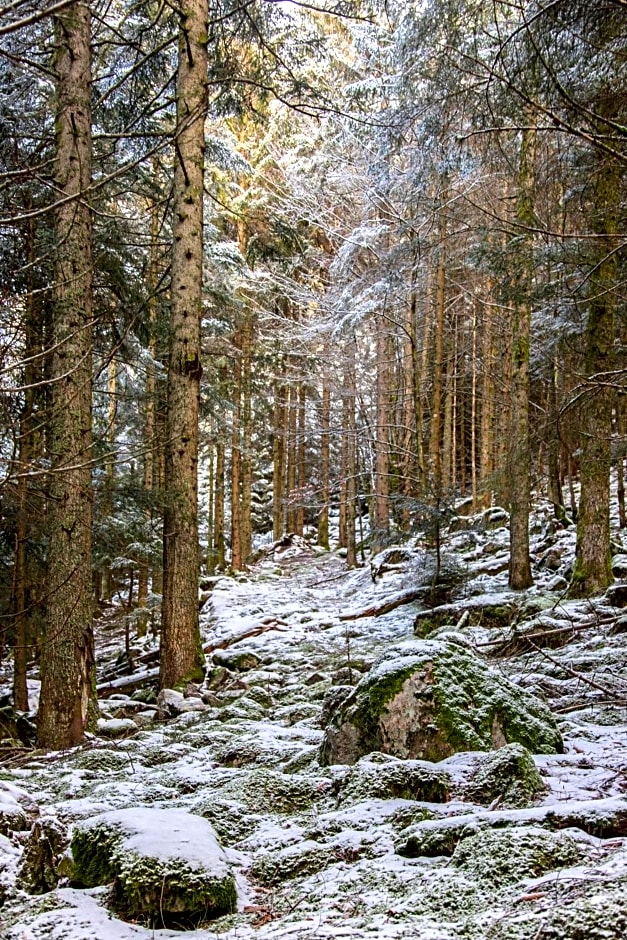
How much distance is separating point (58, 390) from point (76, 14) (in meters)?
3.13

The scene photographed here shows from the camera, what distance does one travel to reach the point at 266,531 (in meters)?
33.7

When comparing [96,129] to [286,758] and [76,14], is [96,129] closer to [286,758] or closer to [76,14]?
[76,14]

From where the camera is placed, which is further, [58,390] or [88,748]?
[58,390]

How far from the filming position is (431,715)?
3643 millimetres

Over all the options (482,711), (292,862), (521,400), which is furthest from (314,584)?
(292,862)

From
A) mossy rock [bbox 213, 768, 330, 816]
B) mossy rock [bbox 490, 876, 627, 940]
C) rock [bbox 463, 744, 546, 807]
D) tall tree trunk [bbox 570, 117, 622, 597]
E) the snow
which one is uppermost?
tall tree trunk [bbox 570, 117, 622, 597]

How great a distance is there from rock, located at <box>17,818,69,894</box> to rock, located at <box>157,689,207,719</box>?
11.0ft

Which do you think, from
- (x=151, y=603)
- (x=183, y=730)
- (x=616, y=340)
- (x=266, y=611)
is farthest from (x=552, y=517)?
(x=183, y=730)

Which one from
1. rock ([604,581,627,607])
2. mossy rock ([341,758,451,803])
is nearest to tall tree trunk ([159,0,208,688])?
mossy rock ([341,758,451,803])

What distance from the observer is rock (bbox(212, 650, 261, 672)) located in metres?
8.23

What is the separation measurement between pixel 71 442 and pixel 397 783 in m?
3.89

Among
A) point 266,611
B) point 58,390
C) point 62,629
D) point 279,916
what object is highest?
point 58,390

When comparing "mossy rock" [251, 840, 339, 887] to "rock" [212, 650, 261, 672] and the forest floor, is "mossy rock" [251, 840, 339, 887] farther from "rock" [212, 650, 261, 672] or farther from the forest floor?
"rock" [212, 650, 261, 672]

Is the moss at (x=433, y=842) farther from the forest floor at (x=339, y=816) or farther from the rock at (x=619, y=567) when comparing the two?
the rock at (x=619, y=567)
